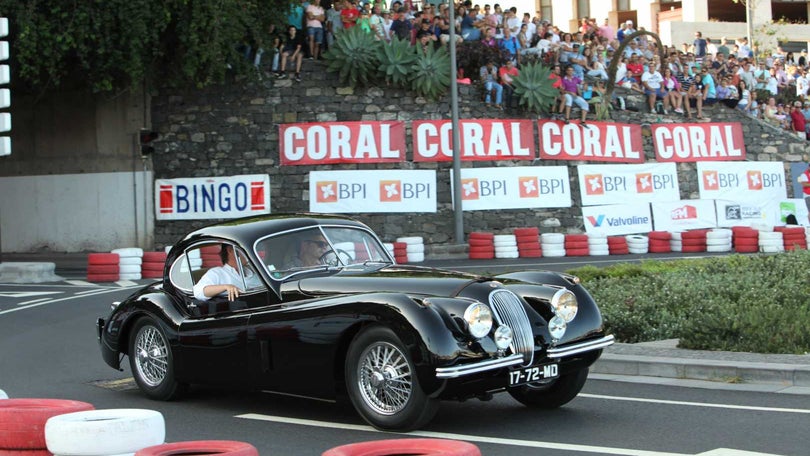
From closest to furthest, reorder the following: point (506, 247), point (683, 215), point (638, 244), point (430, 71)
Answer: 1. point (506, 247)
2. point (638, 244)
3. point (430, 71)
4. point (683, 215)

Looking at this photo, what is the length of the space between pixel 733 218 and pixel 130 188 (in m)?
17.7

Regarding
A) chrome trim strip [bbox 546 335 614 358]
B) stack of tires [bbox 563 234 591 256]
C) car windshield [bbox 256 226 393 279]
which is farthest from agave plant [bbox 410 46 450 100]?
chrome trim strip [bbox 546 335 614 358]

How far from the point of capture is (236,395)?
992cm

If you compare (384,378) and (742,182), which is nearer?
(384,378)

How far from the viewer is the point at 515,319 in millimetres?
7879

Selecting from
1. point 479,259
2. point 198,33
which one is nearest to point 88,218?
point 198,33

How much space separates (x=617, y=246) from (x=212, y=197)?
10.9 m

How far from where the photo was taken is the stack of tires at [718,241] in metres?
29.0

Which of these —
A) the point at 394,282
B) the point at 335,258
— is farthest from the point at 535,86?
the point at 394,282

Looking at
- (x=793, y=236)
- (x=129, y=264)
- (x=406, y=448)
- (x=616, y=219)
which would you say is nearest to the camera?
(x=406, y=448)

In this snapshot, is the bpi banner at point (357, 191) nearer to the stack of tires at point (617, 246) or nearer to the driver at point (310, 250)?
the stack of tires at point (617, 246)

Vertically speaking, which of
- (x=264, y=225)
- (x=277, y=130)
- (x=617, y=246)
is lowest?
(x=264, y=225)

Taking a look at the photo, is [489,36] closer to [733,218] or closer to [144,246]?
[733,218]

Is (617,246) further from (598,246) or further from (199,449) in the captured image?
(199,449)
